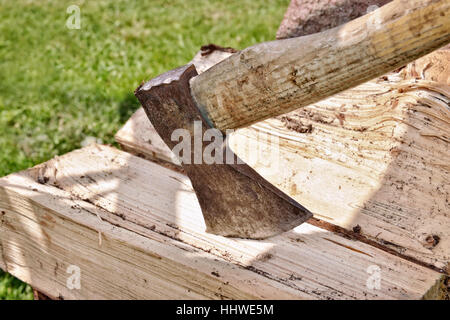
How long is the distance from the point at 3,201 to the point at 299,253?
53.3 inches

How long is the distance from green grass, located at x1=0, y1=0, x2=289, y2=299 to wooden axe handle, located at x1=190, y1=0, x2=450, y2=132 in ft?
5.75

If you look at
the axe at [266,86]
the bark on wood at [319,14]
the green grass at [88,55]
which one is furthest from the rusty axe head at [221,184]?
the green grass at [88,55]

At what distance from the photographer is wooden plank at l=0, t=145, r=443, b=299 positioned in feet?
6.03

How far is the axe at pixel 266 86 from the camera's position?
1.53 m

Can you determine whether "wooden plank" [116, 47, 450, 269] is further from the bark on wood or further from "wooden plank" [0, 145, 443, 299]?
the bark on wood

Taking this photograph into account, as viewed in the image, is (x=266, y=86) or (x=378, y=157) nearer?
(x=266, y=86)

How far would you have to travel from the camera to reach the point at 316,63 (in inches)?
65.6

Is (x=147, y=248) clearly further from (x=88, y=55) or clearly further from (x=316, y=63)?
(x=88, y=55)

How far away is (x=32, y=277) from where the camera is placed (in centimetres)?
248

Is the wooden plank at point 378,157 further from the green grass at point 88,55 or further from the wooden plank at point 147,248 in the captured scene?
the green grass at point 88,55

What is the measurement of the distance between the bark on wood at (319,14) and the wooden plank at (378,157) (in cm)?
47

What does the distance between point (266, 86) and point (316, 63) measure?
186mm

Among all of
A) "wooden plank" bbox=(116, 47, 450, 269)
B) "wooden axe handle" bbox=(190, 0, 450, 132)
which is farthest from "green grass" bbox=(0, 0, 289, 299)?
"wooden axe handle" bbox=(190, 0, 450, 132)

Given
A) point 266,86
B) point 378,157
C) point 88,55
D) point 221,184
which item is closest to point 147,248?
point 221,184
